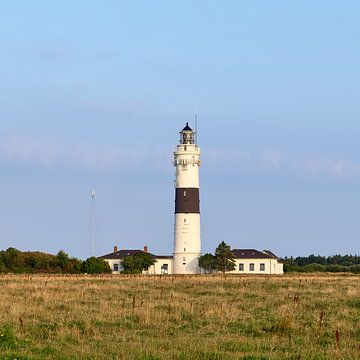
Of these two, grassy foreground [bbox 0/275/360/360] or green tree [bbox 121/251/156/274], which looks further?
green tree [bbox 121/251/156/274]

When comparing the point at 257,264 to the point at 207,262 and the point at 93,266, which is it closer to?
the point at 207,262

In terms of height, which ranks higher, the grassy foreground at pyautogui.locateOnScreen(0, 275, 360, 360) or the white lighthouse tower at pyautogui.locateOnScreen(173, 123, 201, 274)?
the white lighthouse tower at pyautogui.locateOnScreen(173, 123, 201, 274)

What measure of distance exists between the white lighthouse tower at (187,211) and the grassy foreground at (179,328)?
59.9 meters

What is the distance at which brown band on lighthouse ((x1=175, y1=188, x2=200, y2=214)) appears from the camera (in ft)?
299

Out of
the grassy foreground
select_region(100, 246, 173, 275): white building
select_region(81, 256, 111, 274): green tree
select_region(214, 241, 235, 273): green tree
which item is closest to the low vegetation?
select_region(214, 241, 235, 273): green tree

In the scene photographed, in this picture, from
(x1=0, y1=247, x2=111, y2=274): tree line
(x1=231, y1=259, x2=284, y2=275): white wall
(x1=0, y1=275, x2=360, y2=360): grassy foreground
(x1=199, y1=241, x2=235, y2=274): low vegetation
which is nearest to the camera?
(x1=0, y1=275, x2=360, y2=360): grassy foreground

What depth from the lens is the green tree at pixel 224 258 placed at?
315 ft

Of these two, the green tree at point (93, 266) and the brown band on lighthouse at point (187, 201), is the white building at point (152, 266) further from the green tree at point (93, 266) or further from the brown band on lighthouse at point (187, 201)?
the brown band on lighthouse at point (187, 201)

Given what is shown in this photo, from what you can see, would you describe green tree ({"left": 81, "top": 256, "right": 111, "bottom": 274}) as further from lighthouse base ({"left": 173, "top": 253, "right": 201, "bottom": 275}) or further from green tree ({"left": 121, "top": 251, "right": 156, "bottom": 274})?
lighthouse base ({"left": 173, "top": 253, "right": 201, "bottom": 275})

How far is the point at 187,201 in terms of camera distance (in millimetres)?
91750

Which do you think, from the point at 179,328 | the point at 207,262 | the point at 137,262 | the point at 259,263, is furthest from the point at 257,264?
the point at 179,328

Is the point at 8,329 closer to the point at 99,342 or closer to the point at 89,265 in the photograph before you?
the point at 99,342

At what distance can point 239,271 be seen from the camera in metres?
100

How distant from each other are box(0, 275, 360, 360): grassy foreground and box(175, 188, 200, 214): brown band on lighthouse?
5989cm
